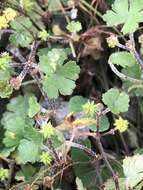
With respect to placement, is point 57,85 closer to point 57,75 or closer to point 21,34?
point 57,75

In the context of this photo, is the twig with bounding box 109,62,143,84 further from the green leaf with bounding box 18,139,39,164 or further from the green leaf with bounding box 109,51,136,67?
the green leaf with bounding box 18,139,39,164

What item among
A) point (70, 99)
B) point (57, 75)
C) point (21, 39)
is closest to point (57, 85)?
point (57, 75)

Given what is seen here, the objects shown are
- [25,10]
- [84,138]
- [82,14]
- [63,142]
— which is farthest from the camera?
[82,14]

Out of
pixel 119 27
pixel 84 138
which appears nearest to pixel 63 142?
pixel 84 138

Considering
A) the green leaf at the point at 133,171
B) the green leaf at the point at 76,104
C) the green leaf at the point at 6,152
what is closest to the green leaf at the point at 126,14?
the green leaf at the point at 76,104

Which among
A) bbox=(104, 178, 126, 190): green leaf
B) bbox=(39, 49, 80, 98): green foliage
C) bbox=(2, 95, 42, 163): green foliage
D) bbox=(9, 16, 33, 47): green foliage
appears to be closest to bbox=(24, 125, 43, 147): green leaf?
bbox=(2, 95, 42, 163): green foliage

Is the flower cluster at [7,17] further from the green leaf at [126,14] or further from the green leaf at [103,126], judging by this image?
the green leaf at [103,126]

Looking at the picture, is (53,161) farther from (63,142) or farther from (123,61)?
(123,61)
